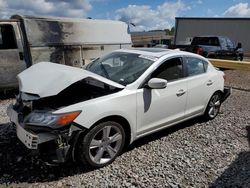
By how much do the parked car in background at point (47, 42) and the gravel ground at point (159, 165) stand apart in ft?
8.05

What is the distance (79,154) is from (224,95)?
391 cm

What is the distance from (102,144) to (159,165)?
2.92 feet

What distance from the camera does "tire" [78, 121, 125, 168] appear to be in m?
3.21

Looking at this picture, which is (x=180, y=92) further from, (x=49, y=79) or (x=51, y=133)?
(x=51, y=133)

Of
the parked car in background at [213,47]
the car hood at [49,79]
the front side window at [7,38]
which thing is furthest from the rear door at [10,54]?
the parked car in background at [213,47]

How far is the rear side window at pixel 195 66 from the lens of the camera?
4.64 metres

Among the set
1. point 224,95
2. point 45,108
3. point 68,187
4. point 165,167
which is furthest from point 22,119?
point 224,95

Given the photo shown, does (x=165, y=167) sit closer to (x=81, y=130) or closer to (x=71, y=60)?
(x=81, y=130)

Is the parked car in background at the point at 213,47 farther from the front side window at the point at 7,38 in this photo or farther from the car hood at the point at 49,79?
the car hood at the point at 49,79

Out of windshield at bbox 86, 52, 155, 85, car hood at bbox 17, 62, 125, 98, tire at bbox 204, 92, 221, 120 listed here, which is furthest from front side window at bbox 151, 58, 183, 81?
tire at bbox 204, 92, 221, 120

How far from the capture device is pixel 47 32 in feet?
23.8

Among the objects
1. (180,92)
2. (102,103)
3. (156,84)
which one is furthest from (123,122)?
(180,92)

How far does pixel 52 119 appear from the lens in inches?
118

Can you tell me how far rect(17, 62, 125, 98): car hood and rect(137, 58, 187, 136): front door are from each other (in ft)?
1.62
